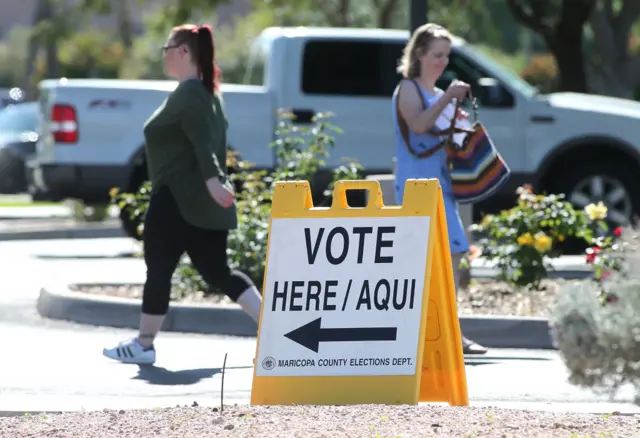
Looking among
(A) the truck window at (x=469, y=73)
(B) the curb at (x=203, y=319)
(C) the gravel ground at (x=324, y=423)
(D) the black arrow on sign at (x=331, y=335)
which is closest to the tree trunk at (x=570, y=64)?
(A) the truck window at (x=469, y=73)

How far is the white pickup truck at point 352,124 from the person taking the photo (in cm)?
1488

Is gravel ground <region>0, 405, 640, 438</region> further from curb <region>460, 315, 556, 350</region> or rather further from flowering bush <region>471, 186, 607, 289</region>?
flowering bush <region>471, 186, 607, 289</region>

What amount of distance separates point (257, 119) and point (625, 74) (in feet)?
43.0

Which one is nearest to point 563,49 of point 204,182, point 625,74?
point 625,74

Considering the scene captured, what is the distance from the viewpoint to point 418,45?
880 cm

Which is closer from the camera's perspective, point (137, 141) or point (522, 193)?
point (522, 193)

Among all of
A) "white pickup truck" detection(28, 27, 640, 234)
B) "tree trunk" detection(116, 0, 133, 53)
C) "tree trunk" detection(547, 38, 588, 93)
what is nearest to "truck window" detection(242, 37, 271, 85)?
"white pickup truck" detection(28, 27, 640, 234)

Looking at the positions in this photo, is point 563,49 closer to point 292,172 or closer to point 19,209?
point 19,209

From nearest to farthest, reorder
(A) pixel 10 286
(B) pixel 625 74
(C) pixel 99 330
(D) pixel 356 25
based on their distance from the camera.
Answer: (C) pixel 99 330 < (A) pixel 10 286 < (B) pixel 625 74 < (D) pixel 356 25

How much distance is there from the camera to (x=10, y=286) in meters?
13.2

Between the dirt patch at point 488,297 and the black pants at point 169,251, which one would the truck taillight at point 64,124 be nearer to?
the dirt patch at point 488,297

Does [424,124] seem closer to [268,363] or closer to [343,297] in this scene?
[343,297]

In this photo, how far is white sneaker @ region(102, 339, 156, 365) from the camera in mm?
8641

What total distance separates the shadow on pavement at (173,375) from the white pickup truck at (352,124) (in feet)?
21.1
